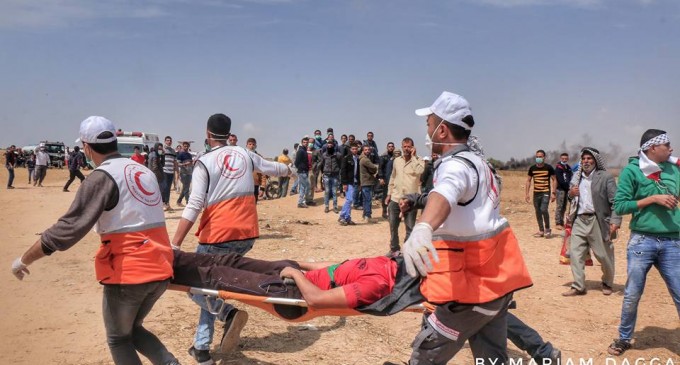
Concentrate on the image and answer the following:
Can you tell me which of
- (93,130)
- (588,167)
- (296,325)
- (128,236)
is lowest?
(296,325)

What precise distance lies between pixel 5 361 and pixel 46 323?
1.06 meters

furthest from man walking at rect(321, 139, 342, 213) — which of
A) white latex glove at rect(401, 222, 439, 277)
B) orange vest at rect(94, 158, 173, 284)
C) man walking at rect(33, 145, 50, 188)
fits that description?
man walking at rect(33, 145, 50, 188)

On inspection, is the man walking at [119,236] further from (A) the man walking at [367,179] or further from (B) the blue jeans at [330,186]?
(B) the blue jeans at [330,186]

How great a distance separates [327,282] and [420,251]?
1653mm

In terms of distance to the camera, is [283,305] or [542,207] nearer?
[283,305]

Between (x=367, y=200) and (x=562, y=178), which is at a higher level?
(x=562, y=178)

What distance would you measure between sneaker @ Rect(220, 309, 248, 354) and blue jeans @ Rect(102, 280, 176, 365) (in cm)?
94

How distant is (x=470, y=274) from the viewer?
3150 millimetres

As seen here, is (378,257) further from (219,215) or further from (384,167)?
(384,167)

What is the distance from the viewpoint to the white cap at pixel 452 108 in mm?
3363

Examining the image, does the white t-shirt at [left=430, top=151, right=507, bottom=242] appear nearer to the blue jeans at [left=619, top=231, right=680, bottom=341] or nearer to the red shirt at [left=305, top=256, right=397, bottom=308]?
the red shirt at [left=305, top=256, right=397, bottom=308]

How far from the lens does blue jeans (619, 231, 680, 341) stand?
5.41 metres

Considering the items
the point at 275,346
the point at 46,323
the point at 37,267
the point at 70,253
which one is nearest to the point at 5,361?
the point at 46,323

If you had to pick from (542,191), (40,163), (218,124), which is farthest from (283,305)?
(40,163)
